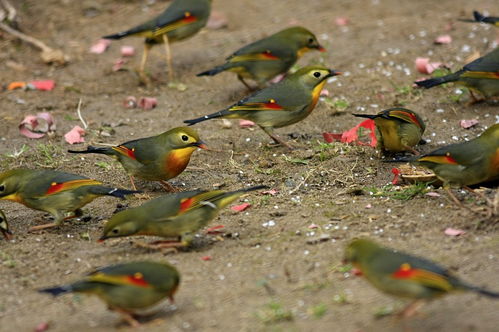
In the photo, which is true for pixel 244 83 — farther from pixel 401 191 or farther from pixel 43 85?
pixel 401 191

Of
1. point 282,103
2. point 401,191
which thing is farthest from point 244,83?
point 401,191

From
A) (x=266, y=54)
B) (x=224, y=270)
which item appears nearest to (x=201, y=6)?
(x=266, y=54)

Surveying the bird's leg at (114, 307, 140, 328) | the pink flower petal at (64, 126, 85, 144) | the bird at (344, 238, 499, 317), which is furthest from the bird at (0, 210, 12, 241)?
the bird at (344, 238, 499, 317)

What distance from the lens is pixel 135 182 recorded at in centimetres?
719

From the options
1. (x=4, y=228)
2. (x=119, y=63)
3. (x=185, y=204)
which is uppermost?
(x=185, y=204)

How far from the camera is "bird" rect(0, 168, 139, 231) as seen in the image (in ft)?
20.0

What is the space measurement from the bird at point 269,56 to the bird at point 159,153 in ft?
6.66

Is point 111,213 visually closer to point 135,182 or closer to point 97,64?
point 135,182

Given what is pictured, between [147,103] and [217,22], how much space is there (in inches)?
92.8

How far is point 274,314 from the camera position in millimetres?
4531

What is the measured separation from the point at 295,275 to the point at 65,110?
4468 mm

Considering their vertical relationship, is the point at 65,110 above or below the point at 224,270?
below

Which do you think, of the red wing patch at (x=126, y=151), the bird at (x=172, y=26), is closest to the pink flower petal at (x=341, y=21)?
the bird at (x=172, y=26)

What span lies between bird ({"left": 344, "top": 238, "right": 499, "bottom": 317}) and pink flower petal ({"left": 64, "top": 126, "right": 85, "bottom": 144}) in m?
4.08
